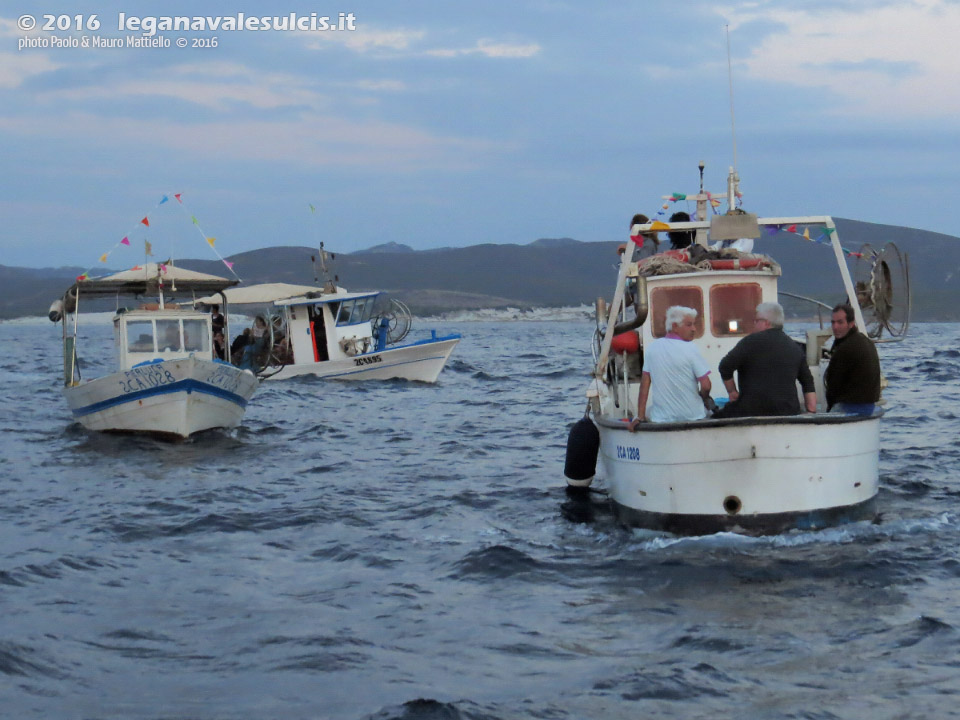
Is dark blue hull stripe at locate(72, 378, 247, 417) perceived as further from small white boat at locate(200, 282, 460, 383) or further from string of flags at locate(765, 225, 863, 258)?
small white boat at locate(200, 282, 460, 383)

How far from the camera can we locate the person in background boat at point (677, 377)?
10633mm

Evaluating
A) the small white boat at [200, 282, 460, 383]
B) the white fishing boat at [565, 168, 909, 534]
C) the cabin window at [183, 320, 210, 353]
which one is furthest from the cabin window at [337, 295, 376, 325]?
the white fishing boat at [565, 168, 909, 534]

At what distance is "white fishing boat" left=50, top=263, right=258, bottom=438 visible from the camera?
20.1 m

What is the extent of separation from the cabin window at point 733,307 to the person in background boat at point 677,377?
1867mm

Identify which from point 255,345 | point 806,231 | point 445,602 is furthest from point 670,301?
point 255,345

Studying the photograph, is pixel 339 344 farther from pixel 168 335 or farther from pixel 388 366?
pixel 168 335

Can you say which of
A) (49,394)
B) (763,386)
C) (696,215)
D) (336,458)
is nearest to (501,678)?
(763,386)

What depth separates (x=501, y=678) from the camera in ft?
23.8

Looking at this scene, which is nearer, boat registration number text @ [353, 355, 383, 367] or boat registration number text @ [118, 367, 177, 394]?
boat registration number text @ [118, 367, 177, 394]

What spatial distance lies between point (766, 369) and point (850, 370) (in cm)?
142

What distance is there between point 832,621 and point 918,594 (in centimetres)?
112

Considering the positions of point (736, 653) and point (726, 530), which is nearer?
point (736, 653)

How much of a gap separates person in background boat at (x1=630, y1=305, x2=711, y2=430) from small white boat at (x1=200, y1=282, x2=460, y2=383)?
925 inches

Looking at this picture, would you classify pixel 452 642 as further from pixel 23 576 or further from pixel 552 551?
pixel 23 576
